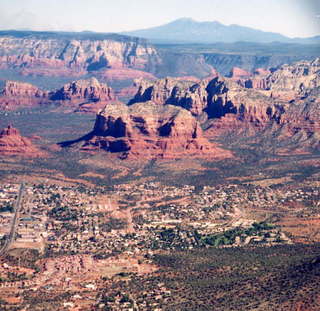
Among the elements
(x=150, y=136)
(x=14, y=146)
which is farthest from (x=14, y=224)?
(x=150, y=136)

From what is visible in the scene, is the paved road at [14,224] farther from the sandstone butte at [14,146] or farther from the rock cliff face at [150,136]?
the rock cliff face at [150,136]

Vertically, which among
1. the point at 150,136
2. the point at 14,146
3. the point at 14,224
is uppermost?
the point at 150,136

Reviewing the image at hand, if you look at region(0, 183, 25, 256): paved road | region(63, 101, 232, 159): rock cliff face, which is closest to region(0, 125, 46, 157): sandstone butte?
region(63, 101, 232, 159): rock cliff face

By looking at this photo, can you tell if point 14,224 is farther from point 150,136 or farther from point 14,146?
point 150,136

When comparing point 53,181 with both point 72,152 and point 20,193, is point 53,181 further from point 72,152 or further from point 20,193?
point 72,152

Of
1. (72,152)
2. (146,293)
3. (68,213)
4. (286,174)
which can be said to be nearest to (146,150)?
(72,152)
